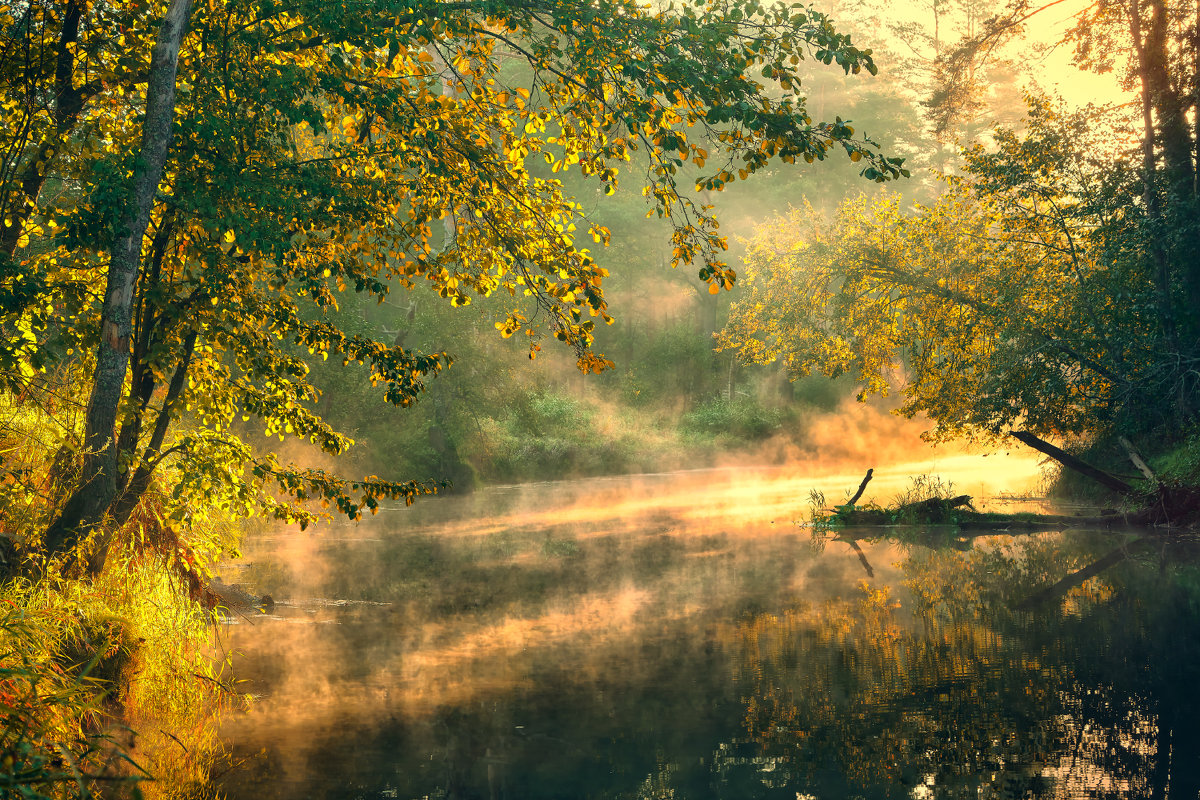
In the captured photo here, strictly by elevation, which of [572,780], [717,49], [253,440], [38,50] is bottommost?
[572,780]

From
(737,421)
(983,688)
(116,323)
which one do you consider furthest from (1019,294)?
(737,421)

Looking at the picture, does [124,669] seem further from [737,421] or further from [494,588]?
[737,421]

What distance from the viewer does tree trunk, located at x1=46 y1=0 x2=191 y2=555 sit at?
298 inches

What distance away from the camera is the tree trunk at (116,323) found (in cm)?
757

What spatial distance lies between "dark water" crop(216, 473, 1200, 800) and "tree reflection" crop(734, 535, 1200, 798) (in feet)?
0.09

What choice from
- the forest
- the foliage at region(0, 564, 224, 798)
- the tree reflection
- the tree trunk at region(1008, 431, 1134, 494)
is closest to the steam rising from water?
the foliage at region(0, 564, 224, 798)

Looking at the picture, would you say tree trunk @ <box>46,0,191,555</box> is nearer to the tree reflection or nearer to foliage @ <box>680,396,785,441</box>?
the tree reflection

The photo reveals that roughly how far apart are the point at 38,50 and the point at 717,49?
5.86 meters

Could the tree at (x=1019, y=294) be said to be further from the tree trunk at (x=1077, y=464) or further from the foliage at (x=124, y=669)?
the foliage at (x=124, y=669)

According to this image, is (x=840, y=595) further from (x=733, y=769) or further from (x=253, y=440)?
(x=253, y=440)

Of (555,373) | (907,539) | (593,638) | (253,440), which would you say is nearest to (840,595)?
(593,638)

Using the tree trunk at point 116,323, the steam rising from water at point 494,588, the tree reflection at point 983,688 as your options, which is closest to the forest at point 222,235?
the tree trunk at point 116,323

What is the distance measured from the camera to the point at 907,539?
64.6ft

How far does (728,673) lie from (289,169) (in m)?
6.25
